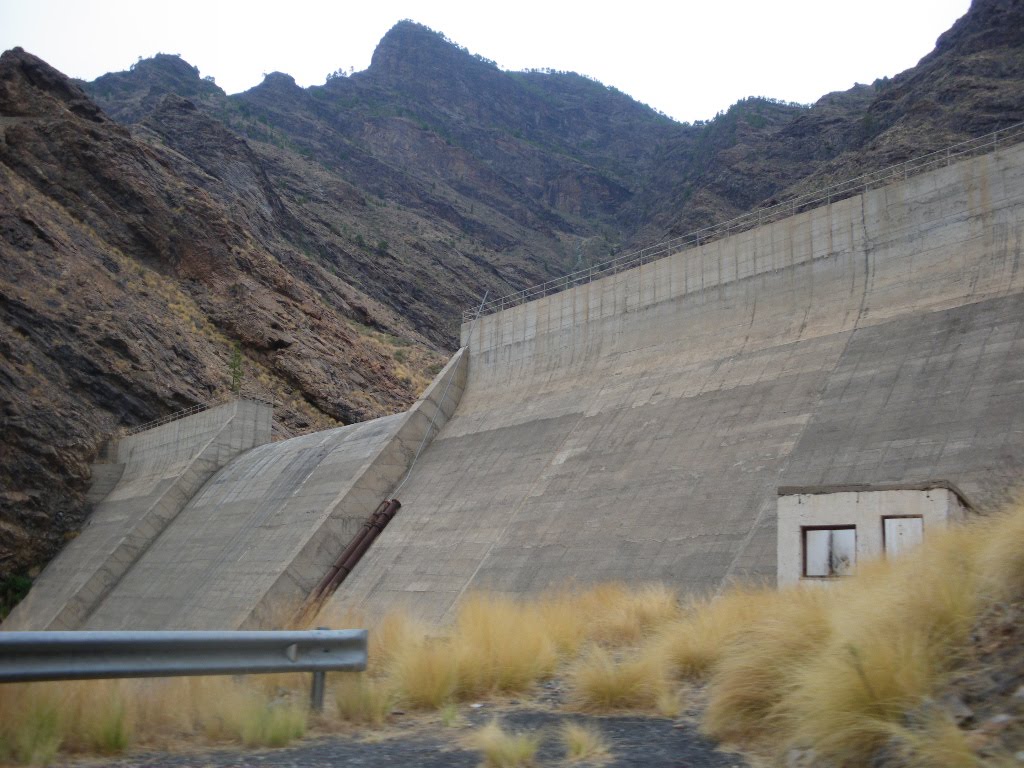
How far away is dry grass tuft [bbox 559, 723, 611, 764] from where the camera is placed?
5.81m

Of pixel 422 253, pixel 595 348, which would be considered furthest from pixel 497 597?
pixel 422 253

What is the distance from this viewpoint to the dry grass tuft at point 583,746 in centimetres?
581

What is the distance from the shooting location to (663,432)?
19156mm

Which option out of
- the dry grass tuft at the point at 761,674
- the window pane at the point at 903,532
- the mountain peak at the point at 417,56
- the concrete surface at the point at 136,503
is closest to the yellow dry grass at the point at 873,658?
the dry grass tuft at the point at 761,674

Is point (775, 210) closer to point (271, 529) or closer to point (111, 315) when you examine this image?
point (271, 529)

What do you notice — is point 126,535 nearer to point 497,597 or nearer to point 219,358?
point 219,358

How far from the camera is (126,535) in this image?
1251 inches

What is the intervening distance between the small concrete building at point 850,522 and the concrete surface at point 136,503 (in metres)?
24.9

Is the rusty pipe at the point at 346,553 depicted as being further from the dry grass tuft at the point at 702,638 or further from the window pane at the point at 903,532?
the dry grass tuft at the point at 702,638

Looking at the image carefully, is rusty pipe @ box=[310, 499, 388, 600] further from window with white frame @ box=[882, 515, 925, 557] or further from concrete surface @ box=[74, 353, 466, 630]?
window with white frame @ box=[882, 515, 925, 557]

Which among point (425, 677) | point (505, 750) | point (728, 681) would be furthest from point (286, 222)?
point (505, 750)

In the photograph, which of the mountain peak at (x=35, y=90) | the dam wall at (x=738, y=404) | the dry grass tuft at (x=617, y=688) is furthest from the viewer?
the mountain peak at (x=35, y=90)

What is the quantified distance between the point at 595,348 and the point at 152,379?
2311 centimetres

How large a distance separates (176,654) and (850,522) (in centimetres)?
766
